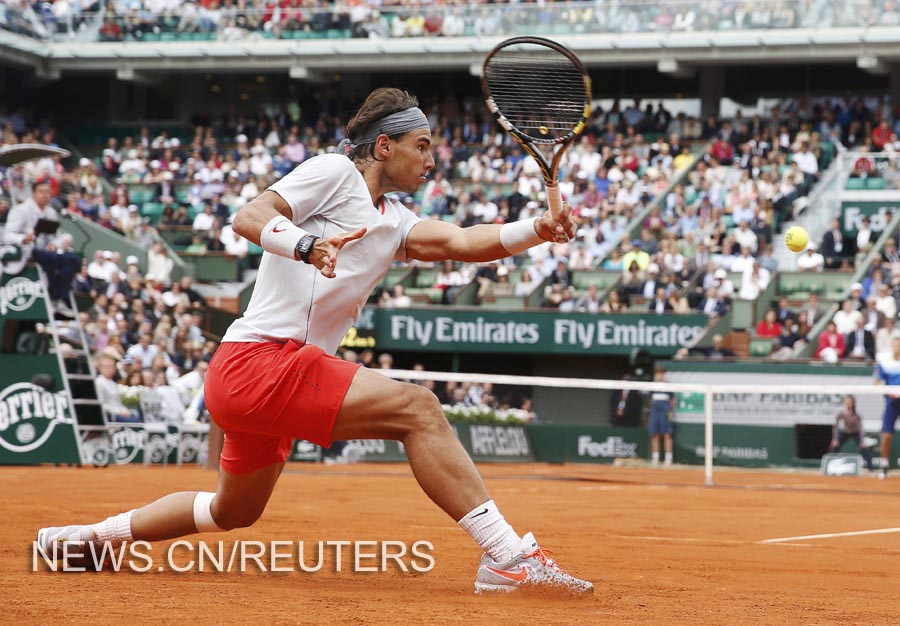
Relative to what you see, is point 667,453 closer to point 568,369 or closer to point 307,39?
point 568,369

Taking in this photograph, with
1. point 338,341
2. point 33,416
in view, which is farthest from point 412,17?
point 338,341

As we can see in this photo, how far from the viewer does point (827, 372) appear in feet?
65.8

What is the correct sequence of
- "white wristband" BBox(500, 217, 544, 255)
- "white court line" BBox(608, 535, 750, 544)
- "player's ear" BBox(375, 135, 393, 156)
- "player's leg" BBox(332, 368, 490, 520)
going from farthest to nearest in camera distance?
"white court line" BBox(608, 535, 750, 544)
"player's ear" BBox(375, 135, 393, 156)
"white wristband" BBox(500, 217, 544, 255)
"player's leg" BBox(332, 368, 490, 520)

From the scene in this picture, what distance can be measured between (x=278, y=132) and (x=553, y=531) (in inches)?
1008

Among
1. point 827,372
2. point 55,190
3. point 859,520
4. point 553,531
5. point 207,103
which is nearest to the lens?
point 553,531

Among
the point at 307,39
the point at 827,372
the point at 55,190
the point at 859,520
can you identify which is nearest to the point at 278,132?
the point at 307,39

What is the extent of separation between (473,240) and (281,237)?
99 centimetres

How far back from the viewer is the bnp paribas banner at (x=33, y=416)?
15.1 meters

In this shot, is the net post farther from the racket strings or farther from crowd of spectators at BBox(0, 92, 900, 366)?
the racket strings

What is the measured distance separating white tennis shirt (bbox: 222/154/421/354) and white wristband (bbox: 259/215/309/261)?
0.91ft

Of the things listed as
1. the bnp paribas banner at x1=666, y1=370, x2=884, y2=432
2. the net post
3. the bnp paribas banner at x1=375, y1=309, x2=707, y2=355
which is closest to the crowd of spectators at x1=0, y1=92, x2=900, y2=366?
the bnp paribas banner at x1=375, y1=309, x2=707, y2=355

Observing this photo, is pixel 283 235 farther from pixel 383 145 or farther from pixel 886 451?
pixel 886 451

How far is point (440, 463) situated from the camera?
534 centimetres

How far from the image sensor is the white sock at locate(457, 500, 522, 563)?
17.5 ft
